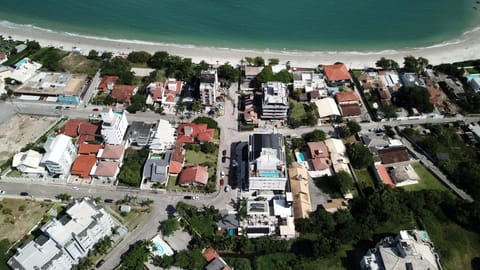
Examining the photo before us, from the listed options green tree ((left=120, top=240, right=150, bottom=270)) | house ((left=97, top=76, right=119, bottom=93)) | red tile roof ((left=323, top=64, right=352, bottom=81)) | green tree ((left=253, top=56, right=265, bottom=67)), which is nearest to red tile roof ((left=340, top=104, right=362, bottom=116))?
red tile roof ((left=323, top=64, right=352, bottom=81))

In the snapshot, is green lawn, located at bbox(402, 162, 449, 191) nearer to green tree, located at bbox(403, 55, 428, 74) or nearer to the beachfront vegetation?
the beachfront vegetation

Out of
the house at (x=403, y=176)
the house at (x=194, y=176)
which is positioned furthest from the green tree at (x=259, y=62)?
the house at (x=403, y=176)

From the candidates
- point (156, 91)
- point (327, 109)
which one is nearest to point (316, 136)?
point (327, 109)

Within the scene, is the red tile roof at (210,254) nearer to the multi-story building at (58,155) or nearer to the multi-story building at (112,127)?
the multi-story building at (112,127)

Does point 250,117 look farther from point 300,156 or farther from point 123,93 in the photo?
point 123,93

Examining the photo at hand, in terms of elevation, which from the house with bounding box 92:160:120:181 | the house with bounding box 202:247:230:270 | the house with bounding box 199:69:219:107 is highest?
the house with bounding box 199:69:219:107
